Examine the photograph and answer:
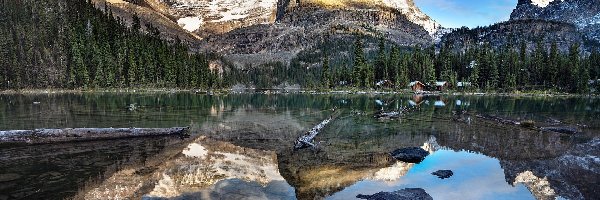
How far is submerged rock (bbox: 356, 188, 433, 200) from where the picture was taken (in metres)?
24.4

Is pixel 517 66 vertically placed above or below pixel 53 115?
above

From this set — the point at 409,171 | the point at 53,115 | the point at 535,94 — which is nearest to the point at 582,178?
the point at 409,171

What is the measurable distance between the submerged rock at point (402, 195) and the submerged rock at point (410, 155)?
10277mm

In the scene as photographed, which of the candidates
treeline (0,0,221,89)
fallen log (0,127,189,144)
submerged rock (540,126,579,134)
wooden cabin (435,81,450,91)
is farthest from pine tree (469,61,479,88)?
fallen log (0,127,189,144)

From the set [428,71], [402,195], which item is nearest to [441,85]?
[428,71]

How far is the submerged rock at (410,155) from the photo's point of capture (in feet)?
119

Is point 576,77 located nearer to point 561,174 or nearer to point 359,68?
point 359,68

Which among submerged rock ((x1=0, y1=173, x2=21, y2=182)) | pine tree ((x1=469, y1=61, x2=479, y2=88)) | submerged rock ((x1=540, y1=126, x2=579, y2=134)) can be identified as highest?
pine tree ((x1=469, y1=61, x2=479, y2=88))

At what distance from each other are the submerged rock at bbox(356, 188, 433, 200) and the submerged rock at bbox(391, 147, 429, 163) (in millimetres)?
10277

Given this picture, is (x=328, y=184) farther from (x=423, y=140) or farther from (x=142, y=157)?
(x=423, y=140)

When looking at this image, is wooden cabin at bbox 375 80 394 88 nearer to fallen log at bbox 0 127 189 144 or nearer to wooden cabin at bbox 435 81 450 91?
wooden cabin at bbox 435 81 450 91

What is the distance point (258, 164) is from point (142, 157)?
31.5ft

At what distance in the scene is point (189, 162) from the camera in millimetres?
34906

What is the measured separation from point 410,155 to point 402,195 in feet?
40.2
